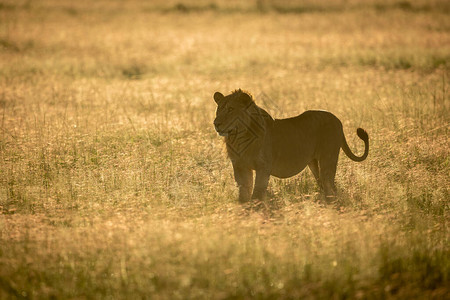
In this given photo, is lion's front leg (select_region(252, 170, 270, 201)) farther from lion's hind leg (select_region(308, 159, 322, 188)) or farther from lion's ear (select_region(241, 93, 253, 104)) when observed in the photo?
lion's hind leg (select_region(308, 159, 322, 188))

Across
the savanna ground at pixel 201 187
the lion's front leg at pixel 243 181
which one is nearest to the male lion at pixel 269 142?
the lion's front leg at pixel 243 181

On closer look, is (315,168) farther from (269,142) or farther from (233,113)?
(233,113)

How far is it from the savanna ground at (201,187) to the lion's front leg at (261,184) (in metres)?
0.24

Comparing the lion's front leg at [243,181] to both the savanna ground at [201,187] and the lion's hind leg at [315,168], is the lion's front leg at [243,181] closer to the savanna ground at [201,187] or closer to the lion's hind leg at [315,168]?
the savanna ground at [201,187]

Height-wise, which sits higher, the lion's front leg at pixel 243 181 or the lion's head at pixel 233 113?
the lion's head at pixel 233 113

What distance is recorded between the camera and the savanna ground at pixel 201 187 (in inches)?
196

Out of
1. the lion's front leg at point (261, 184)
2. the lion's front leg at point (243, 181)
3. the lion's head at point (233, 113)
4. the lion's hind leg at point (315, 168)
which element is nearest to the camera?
the lion's head at point (233, 113)

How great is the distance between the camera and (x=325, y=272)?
4.97 meters

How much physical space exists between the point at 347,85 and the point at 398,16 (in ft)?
56.0

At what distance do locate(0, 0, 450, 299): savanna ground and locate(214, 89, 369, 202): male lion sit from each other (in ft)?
1.25

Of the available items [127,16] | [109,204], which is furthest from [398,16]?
[109,204]

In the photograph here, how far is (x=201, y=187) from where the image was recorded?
24.4 feet

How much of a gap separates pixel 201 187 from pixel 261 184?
1.13m

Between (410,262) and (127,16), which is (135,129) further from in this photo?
(127,16)
